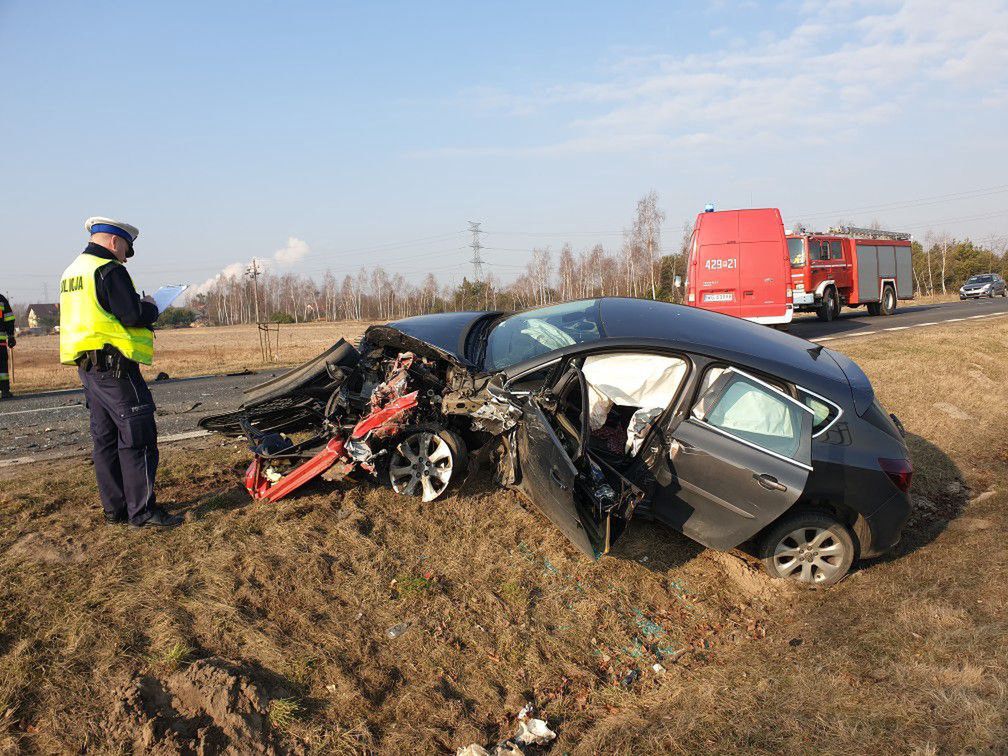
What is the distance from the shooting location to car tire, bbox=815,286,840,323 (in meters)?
18.5

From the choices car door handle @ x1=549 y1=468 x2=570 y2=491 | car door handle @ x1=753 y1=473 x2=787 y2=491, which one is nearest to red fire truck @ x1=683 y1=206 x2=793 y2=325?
car door handle @ x1=753 y1=473 x2=787 y2=491

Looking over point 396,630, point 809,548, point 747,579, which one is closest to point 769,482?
point 809,548

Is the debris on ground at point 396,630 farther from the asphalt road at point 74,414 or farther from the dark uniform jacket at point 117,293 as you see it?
the asphalt road at point 74,414

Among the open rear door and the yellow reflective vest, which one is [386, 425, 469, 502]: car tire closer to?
the open rear door

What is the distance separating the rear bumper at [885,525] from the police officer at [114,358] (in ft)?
14.6

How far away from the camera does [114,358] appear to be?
12.8 feet

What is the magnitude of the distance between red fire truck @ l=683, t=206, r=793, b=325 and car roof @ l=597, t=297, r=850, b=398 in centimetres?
937

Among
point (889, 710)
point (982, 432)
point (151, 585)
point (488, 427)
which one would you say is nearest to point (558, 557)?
point (488, 427)

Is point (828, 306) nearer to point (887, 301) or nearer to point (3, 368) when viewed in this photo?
point (887, 301)

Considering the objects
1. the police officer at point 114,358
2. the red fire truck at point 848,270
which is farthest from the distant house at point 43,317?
the police officer at point 114,358

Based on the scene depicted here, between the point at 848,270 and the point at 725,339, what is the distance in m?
17.3

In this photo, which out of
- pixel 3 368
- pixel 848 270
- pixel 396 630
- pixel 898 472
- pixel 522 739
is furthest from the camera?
pixel 848 270

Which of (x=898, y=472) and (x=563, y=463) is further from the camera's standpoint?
(x=898, y=472)

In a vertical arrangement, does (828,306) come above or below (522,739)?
above
